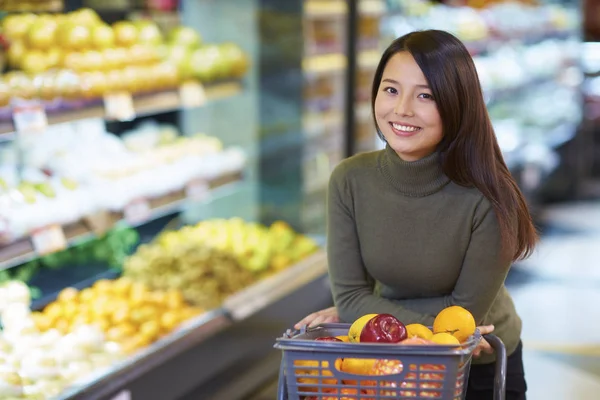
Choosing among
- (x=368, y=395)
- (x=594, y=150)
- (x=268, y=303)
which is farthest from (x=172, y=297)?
(x=594, y=150)

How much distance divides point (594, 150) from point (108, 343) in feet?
22.5

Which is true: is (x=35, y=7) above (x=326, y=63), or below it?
above

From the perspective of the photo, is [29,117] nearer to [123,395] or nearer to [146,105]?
[146,105]

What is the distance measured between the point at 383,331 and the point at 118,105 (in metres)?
2.12

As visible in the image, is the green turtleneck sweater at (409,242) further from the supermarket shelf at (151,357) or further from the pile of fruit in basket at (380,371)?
the supermarket shelf at (151,357)

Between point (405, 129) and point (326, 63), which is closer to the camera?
point (405, 129)

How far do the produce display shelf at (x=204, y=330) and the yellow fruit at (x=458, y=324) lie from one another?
1.46m

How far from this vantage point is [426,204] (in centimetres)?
210

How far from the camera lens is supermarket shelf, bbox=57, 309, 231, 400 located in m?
2.95

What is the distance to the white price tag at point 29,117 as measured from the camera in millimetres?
2996

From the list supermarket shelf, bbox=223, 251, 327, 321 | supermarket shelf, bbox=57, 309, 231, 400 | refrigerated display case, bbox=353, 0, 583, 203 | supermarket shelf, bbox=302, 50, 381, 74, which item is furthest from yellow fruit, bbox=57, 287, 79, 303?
refrigerated display case, bbox=353, 0, 583, 203

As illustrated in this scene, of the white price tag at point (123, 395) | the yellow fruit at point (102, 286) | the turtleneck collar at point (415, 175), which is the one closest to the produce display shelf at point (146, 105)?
the yellow fruit at point (102, 286)

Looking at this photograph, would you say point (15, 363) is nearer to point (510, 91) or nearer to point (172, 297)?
point (172, 297)

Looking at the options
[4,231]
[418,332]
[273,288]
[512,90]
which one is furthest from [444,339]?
[512,90]
